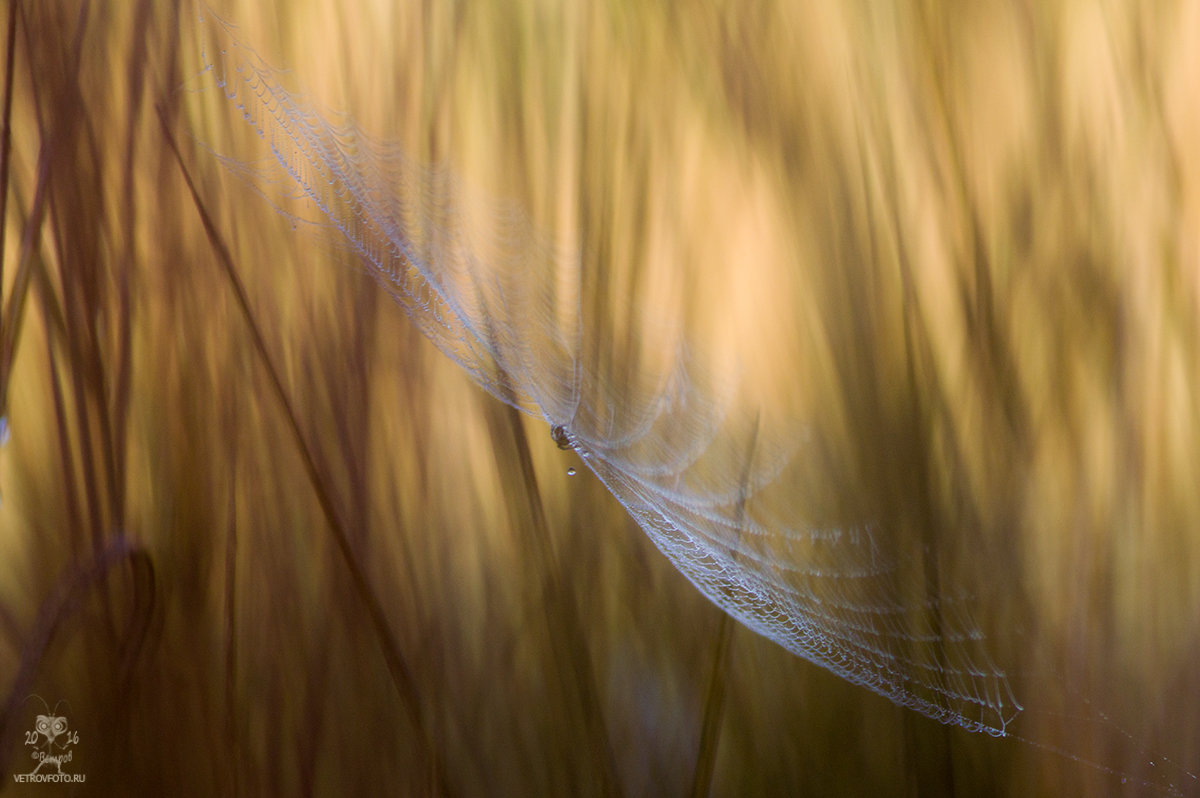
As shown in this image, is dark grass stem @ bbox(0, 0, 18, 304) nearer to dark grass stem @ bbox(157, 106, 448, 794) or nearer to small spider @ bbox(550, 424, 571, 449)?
dark grass stem @ bbox(157, 106, 448, 794)

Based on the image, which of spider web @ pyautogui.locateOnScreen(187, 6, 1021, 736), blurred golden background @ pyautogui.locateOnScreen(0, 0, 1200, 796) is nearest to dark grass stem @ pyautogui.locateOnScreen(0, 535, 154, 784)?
blurred golden background @ pyautogui.locateOnScreen(0, 0, 1200, 796)

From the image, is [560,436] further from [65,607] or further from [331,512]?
[65,607]
